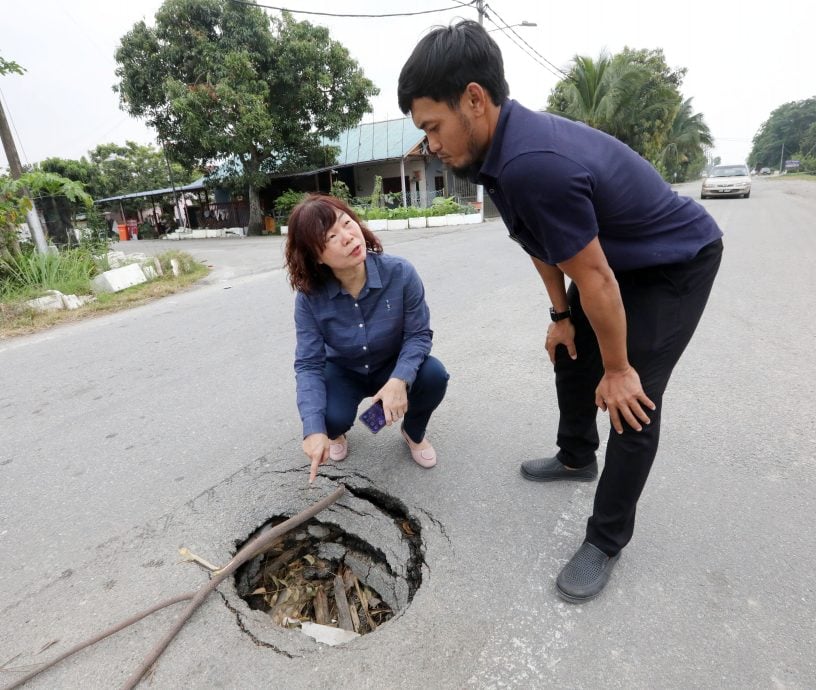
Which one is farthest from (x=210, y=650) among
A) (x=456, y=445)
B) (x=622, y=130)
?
(x=622, y=130)

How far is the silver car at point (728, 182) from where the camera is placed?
58.5ft

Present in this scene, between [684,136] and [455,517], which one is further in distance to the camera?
[684,136]

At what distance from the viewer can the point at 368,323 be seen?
7.33 ft

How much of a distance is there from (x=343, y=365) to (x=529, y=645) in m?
1.39

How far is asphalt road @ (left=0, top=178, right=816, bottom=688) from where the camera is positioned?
4.71 ft

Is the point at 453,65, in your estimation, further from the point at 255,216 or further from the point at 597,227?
the point at 255,216

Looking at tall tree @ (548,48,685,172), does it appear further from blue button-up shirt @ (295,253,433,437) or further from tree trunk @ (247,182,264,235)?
blue button-up shirt @ (295,253,433,437)

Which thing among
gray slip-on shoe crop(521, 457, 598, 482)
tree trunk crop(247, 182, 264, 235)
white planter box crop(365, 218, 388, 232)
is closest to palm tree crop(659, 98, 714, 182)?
white planter box crop(365, 218, 388, 232)

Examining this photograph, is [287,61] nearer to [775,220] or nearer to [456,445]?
[775,220]

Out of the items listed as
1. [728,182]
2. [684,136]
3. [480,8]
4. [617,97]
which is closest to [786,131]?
[684,136]

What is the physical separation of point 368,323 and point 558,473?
1.09 meters

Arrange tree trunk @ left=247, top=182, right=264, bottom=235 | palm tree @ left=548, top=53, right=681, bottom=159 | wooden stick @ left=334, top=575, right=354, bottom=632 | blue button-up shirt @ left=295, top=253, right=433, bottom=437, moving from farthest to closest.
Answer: palm tree @ left=548, top=53, right=681, bottom=159, tree trunk @ left=247, top=182, right=264, bottom=235, blue button-up shirt @ left=295, top=253, right=433, bottom=437, wooden stick @ left=334, top=575, right=354, bottom=632

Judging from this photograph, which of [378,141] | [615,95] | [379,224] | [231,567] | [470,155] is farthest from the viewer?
[378,141]

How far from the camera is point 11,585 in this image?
181 cm
